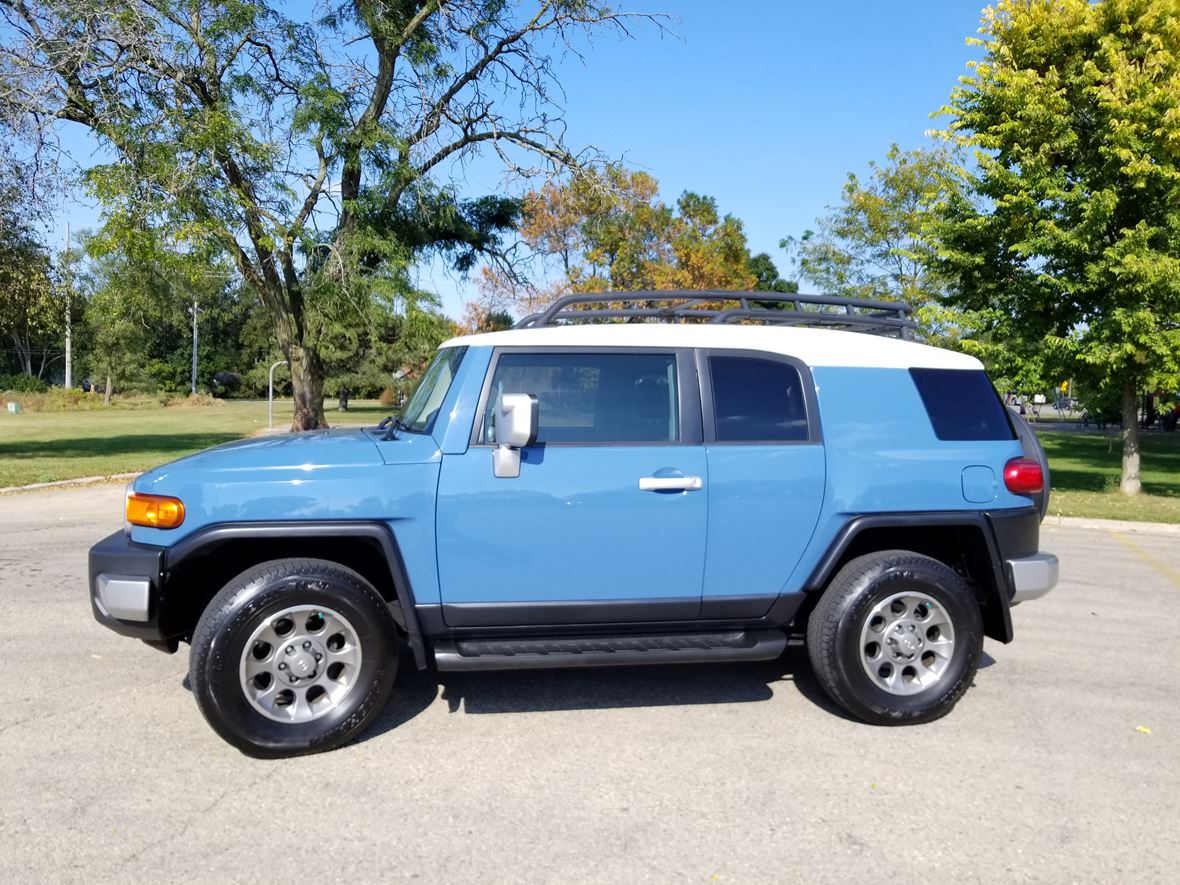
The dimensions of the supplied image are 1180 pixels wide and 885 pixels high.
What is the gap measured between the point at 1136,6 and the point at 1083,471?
985cm

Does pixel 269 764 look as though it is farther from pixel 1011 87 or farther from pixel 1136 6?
pixel 1136 6

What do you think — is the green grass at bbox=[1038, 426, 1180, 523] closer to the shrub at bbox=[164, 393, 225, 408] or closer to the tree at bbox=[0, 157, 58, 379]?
the tree at bbox=[0, 157, 58, 379]

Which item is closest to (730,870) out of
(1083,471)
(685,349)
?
(685,349)

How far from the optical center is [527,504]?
4.17 metres

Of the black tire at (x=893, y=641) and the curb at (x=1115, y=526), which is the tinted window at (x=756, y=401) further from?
the curb at (x=1115, y=526)

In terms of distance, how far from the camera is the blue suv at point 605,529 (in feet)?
13.3

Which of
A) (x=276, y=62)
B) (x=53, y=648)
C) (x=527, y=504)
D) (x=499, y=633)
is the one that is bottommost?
(x=53, y=648)

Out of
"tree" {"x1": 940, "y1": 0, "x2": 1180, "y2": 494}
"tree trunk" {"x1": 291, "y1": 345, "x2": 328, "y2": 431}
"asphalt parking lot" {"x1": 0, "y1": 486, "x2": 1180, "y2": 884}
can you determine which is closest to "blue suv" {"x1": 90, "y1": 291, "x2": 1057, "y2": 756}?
"asphalt parking lot" {"x1": 0, "y1": 486, "x2": 1180, "y2": 884}

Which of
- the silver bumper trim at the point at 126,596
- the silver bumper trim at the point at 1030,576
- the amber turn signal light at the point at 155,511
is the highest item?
the amber turn signal light at the point at 155,511

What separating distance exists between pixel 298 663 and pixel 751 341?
2.53m

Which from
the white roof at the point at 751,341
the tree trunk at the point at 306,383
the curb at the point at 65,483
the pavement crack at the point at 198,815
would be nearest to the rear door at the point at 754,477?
the white roof at the point at 751,341

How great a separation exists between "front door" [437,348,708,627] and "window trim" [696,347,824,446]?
6 cm

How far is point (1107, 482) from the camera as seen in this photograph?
57.8ft

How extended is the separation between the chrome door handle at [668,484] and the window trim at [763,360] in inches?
8.6
